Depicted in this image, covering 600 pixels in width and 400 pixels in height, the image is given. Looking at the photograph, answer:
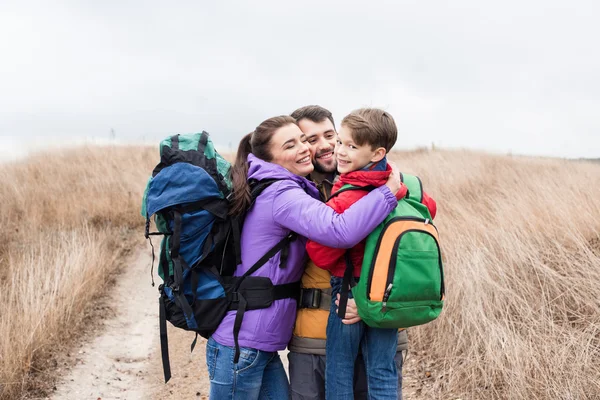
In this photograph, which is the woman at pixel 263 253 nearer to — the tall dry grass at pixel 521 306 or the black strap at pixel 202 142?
the black strap at pixel 202 142

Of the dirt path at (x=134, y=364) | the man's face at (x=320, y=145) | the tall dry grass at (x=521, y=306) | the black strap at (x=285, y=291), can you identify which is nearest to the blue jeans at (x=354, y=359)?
the black strap at (x=285, y=291)

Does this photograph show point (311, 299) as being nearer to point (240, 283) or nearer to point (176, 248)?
point (240, 283)

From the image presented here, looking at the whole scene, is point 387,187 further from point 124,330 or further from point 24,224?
point 24,224

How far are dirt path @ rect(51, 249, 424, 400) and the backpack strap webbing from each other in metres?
2.47

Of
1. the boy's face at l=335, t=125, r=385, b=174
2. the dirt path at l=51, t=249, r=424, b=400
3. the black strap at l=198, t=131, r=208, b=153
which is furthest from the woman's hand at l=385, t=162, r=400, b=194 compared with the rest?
the dirt path at l=51, t=249, r=424, b=400

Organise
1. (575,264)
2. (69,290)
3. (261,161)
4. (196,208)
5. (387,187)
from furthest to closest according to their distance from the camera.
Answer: (69,290) < (575,264) < (261,161) < (196,208) < (387,187)

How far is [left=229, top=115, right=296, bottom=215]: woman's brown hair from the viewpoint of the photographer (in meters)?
2.28

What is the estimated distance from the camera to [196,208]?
2250 millimetres

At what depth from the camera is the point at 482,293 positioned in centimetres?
450

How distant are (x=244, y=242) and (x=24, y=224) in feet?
23.9

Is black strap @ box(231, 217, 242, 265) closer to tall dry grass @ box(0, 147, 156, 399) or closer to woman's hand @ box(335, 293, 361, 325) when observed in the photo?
woman's hand @ box(335, 293, 361, 325)

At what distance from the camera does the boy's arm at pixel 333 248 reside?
2.15 m

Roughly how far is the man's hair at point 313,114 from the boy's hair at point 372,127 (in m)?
0.61

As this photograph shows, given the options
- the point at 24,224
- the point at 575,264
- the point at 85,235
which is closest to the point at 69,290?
the point at 85,235
